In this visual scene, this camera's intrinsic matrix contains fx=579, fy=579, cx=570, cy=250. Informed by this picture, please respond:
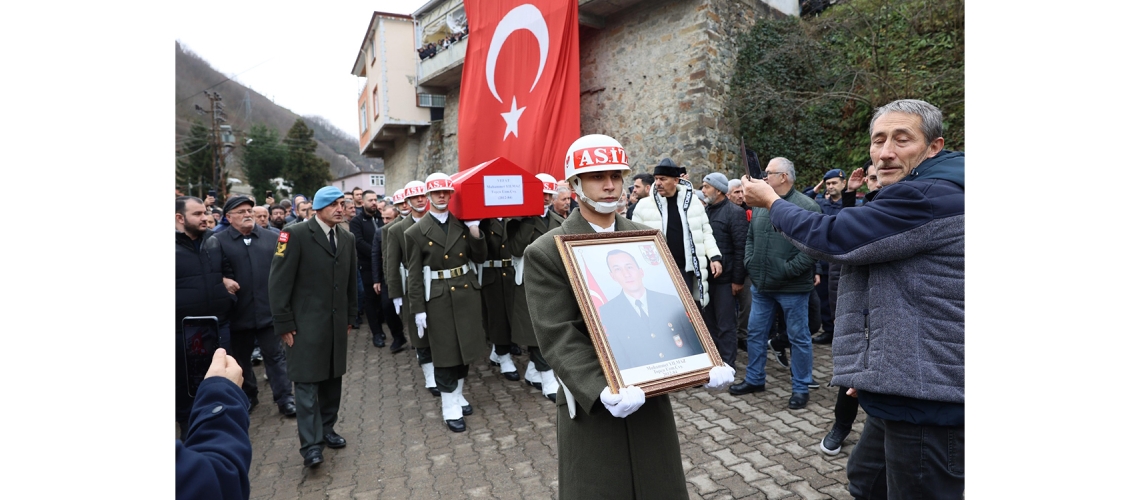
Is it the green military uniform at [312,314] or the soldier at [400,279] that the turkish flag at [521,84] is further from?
the green military uniform at [312,314]

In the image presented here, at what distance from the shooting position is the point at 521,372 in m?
7.16

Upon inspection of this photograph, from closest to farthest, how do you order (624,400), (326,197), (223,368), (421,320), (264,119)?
(223,368)
(624,400)
(326,197)
(421,320)
(264,119)

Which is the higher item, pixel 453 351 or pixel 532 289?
pixel 532 289

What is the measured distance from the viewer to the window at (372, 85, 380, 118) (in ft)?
78.6

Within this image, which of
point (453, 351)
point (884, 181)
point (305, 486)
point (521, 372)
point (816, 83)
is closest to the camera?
point (884, 181)

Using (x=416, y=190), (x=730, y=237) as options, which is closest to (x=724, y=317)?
(x=730, y=237)

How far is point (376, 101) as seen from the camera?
24.7 meters

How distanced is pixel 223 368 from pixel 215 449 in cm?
33

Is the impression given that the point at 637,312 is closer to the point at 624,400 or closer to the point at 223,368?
the point at 624,400

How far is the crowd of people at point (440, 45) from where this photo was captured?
18.0 meters

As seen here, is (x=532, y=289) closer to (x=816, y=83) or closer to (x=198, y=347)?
(x=198, y=347)

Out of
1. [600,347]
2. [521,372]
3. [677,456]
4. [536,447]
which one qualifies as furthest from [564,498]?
[521,372]

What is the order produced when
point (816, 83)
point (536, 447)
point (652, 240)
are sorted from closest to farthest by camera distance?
point (652, 240) → point (536, 447) → point (816, 83)

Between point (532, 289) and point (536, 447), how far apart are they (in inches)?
105
